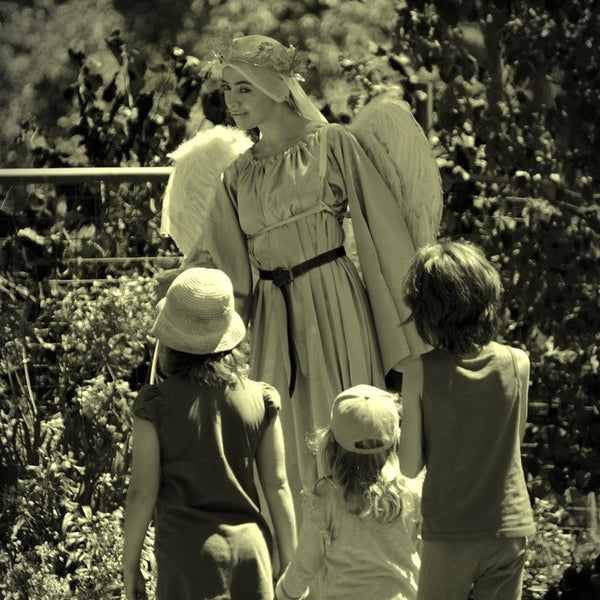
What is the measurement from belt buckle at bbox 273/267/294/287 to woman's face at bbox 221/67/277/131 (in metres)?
0.48

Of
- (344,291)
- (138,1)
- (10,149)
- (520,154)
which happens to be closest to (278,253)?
(344,291)

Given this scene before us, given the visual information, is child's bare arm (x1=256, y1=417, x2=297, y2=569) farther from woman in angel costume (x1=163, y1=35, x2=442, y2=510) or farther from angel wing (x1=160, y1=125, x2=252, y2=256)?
angel wing (x1=160, y1=125, x2=252, y2=256)

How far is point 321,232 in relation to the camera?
5609 mm

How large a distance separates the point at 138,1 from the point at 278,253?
5760 millimetres

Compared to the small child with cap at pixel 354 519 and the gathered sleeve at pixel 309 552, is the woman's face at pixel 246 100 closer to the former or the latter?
the small child with cap at pixel 354 519

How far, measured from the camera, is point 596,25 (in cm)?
639

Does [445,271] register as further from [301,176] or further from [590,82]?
[590,82]

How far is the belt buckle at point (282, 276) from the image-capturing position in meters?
5.62

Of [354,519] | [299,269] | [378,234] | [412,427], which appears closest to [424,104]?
[378,234]

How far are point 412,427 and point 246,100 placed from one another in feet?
5.86

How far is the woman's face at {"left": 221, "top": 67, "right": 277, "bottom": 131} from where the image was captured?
18.5ft

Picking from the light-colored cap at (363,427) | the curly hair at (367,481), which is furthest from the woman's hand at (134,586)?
the light-colored cap at (363,427)

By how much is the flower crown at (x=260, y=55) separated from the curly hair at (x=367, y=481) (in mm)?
1791

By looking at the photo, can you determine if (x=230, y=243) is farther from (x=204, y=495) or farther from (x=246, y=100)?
(x=204, y=495)
